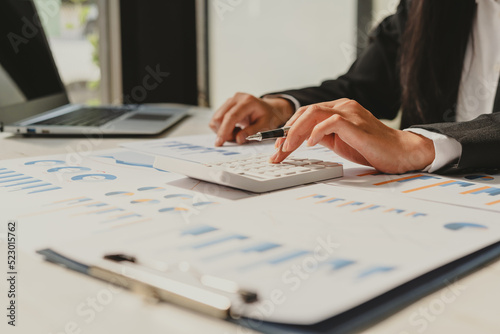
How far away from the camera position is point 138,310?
281mm

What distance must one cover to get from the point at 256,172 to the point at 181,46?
182 cm

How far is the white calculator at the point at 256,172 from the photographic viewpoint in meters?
0.53

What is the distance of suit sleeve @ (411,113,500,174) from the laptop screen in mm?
844

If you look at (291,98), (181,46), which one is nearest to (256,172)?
(291,98)

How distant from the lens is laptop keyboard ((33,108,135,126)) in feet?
3.54

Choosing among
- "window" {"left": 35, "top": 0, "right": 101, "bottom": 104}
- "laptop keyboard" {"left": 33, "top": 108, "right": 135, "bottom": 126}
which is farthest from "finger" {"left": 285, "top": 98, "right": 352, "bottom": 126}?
"window" {"left": 35, "top": 0, "right": 101, "bottom": 104}

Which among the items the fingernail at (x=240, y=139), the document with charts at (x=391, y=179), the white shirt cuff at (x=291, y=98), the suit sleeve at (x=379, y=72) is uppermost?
the suit sleeve at (x=379, y=72)

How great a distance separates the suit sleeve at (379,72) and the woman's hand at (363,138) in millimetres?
612

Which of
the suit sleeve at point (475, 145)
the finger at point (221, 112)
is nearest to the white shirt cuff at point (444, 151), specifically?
the suit sleeve at point (475, 145)

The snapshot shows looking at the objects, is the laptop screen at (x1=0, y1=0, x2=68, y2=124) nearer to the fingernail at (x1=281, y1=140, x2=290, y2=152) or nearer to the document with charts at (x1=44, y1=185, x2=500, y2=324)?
the fingernail at (x1=281, y1=140, x2=290, y2=152)

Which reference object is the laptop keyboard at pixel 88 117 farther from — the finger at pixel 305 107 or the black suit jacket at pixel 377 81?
the finger at pixel 305 107

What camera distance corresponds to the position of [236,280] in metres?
0.29

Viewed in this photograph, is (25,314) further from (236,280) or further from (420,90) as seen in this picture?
(420,90)

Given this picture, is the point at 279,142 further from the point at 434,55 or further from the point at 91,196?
the point at 434,55
